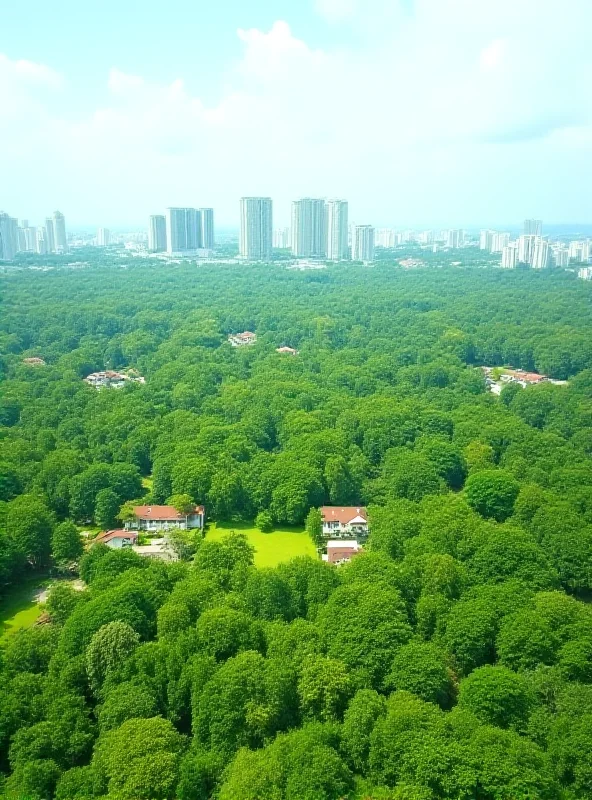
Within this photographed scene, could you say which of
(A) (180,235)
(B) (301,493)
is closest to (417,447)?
(B) (301,493)

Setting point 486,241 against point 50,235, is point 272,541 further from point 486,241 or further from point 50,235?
point 486,241

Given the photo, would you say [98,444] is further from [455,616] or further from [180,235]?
[180,235]

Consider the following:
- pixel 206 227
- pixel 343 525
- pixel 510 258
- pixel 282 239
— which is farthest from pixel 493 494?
pixel 282 239

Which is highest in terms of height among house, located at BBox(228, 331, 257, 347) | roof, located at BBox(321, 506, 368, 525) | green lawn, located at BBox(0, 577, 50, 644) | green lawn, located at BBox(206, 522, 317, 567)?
house, located at BBox(228, 331, 257, 347)

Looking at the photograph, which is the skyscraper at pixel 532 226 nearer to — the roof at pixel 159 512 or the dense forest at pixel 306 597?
the dense forest at pixel 306 597

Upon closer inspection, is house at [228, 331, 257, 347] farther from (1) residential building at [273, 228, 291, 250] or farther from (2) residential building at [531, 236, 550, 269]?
(1) residential building at [273, 228, 291, 250]

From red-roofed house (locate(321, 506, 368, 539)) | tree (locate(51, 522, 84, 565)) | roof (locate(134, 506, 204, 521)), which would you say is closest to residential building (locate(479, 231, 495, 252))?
red-roofed house (locate(321, 506, 368, 539))
